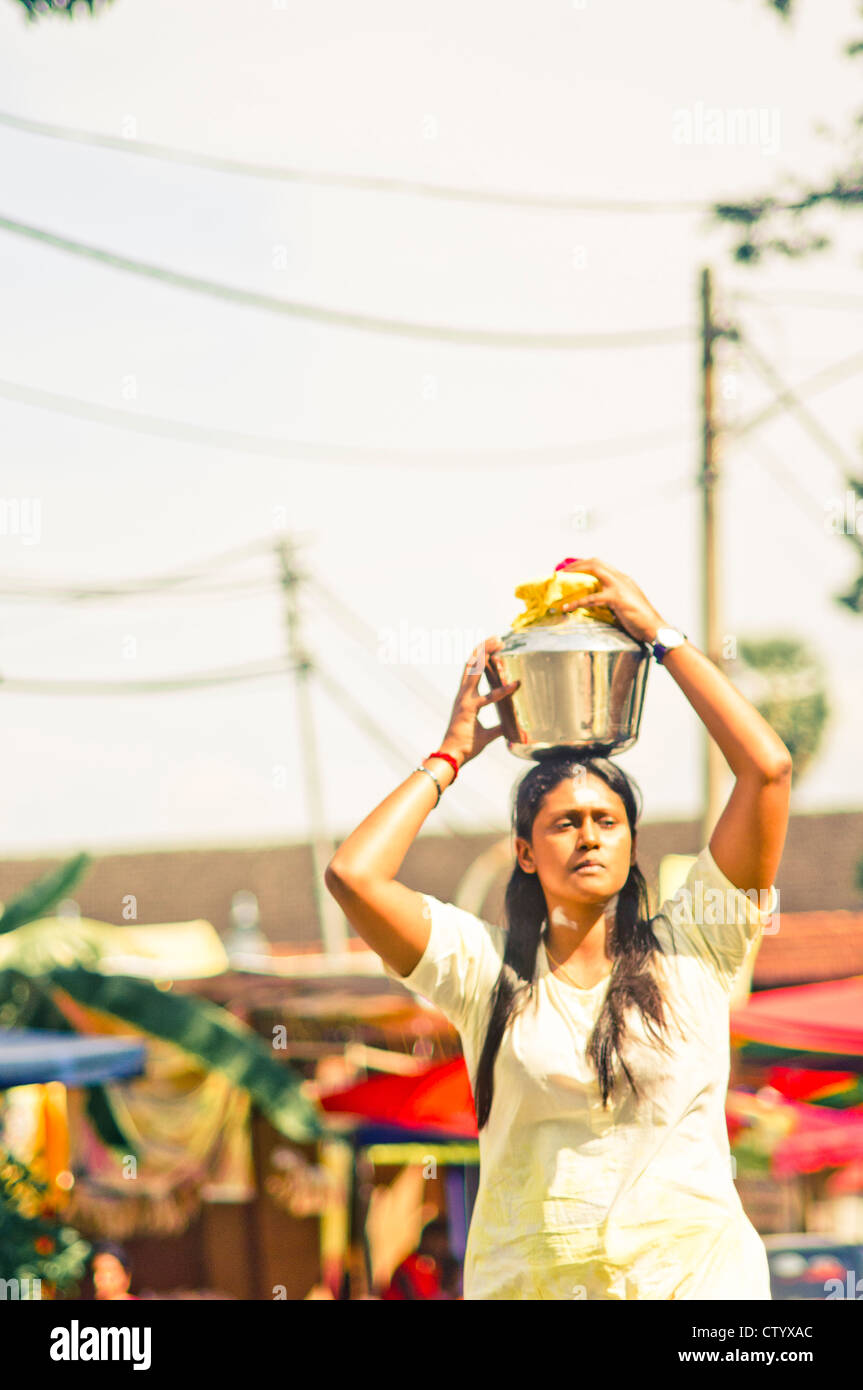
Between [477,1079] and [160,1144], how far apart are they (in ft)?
28.8

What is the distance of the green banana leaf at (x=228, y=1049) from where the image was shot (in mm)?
8344

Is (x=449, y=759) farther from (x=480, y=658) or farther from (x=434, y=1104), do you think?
(x=434, y=1104)

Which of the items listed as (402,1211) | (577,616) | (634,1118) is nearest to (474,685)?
(577,616)

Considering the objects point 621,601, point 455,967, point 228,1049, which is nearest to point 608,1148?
point 455,967

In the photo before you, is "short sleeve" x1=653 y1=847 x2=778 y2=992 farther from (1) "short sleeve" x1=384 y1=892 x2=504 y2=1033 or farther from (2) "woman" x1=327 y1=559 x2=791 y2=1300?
(1) "short sleeve" x1=384 y1=892 x2=504 y2=1033

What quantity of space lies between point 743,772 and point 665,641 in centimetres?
26

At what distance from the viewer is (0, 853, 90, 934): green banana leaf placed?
27.7 feet

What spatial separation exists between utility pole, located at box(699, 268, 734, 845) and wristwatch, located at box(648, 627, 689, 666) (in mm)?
4260

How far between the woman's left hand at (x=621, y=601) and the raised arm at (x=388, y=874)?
0.36 meters

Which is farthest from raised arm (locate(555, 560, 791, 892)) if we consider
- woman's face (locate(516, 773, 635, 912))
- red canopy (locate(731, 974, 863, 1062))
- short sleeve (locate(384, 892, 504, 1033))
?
red canopy (locate(731, 974, 863, 1062))

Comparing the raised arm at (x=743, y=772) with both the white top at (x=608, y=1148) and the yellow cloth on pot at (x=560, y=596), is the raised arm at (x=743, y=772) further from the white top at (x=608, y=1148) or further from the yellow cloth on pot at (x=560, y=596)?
the yellow cloth on pot at (x=560, y=596)

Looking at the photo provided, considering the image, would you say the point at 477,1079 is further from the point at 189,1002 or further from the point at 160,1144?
the point at 160,1144

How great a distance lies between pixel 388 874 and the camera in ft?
7.00
